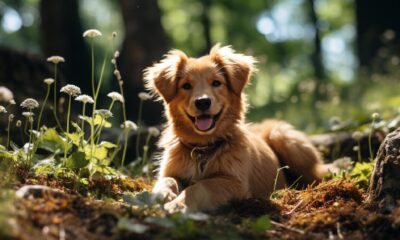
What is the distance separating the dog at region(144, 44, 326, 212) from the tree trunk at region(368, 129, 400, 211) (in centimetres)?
93

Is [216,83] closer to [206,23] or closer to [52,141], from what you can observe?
[52,141]

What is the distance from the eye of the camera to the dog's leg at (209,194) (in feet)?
13.4

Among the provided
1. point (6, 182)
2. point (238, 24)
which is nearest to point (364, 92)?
point (6, 182)

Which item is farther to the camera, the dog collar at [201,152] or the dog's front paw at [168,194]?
the dog collar at [201,152]

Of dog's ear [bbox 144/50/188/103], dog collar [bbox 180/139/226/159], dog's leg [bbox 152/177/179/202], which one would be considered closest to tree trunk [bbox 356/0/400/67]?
dog's ear [bbox 144/50/188/103]

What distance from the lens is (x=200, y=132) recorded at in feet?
16.3

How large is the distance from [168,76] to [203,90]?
0.47 metres

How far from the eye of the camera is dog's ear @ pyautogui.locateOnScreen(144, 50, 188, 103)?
5.24 m

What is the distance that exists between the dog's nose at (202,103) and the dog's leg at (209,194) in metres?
0.68

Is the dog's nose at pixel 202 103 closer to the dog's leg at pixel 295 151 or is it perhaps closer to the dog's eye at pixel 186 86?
the dog's eye at pixel 186 86

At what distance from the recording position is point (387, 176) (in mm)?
3820

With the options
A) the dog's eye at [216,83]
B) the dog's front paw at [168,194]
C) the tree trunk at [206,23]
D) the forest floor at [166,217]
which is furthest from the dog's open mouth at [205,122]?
the tree trunk at [206,23]

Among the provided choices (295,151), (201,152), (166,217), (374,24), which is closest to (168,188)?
(201,152)

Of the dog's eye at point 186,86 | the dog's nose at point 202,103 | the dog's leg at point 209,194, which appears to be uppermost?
the dog's eye at point 186,86
